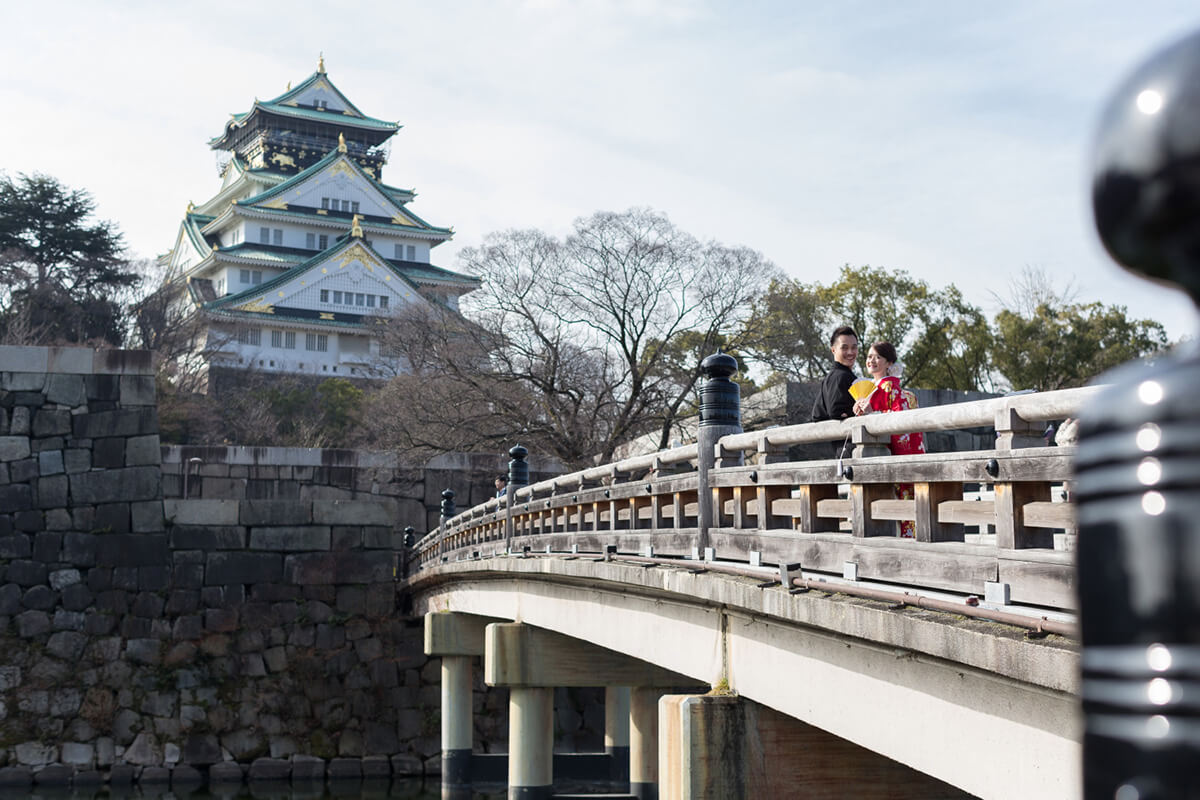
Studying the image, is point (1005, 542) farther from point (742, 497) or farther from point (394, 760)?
point (394, 760)

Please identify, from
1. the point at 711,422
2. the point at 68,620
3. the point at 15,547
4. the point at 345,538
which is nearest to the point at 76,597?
the point at 68,620

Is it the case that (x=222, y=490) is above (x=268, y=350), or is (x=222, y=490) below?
below

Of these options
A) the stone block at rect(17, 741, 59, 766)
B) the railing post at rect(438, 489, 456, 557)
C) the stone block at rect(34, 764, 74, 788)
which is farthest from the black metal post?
the stone block at rect(17, 741, 59, 766)

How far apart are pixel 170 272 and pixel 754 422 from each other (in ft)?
87.2

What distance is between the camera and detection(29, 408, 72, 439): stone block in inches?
962

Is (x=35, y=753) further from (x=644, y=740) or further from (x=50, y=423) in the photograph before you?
(x=644, y=740)

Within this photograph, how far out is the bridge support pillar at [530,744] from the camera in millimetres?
14078

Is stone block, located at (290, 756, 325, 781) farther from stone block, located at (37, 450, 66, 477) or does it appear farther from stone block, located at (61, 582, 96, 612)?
stone block, located at (37, 450, 66, 477)

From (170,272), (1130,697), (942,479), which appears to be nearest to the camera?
(1130,697)

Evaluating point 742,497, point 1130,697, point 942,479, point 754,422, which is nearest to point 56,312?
point 754,422

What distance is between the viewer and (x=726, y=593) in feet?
23.6

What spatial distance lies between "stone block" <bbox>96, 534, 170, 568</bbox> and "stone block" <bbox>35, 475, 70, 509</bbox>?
962 millimetres

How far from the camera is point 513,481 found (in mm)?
14992

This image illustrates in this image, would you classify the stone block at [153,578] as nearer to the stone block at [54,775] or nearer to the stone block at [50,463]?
the stone block at [50,463]
